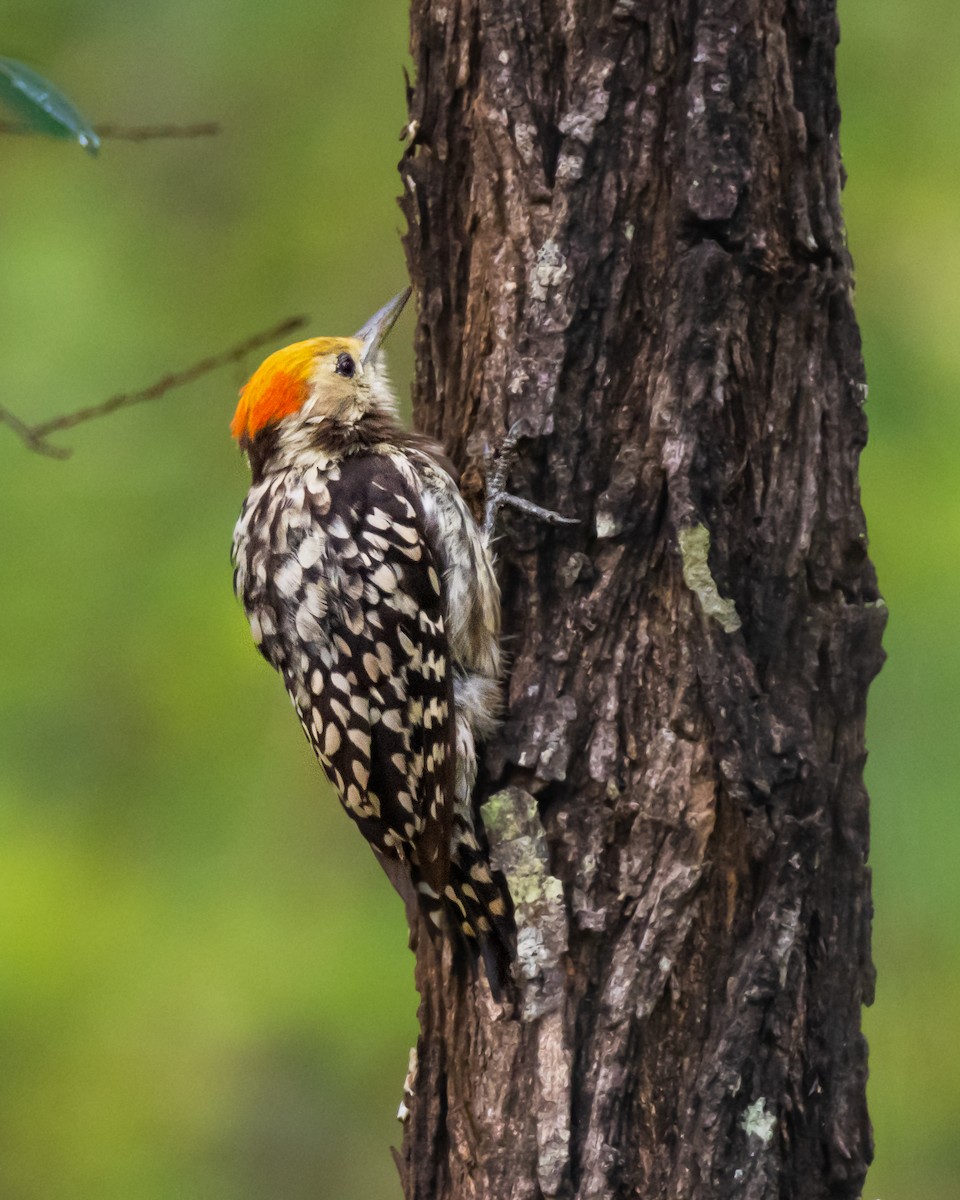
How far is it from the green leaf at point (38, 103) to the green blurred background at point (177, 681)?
3483 mm

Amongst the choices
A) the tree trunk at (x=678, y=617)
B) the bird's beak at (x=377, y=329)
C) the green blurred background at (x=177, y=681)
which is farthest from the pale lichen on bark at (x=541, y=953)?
the green blurred background at (x=177, y=681)

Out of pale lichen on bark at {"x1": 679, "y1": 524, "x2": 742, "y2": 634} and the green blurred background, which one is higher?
the green blurred background

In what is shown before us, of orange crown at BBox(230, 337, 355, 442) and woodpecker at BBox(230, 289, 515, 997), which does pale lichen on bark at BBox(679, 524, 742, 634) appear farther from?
orange crown at BBox(230, 337, 355, 442)

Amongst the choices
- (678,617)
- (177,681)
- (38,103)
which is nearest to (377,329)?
(678,617)

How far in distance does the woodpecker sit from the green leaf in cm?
128

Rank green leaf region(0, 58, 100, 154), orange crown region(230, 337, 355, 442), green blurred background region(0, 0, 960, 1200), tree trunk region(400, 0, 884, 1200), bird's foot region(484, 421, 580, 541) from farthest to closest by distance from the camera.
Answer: green blurred background region(0, 0, 960, 1200) → orange crown region(230, 337, 355, 442) → bird's foot region(484, 421, 580, 541) → tree trunk region(400, 0, 884, 1200) → green leaf region(0, 58, 100, 154)

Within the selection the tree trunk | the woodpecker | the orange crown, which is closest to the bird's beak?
the orange crown

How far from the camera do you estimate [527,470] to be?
2.86 meters

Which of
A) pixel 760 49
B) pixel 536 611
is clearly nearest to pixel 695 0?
pixel 760 49

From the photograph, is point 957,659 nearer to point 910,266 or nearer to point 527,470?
point 910,266

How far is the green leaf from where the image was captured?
1888 millimetres

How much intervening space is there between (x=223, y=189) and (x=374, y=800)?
3.96 meters

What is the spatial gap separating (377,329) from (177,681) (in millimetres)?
2527

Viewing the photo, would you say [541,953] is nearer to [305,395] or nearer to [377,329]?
[305,395]
